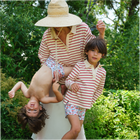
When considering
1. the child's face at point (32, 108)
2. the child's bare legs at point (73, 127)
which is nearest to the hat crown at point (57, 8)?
the child's face at point (32, 108)

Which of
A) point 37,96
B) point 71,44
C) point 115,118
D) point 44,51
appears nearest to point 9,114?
point 37,96

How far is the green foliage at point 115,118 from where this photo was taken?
413 cm

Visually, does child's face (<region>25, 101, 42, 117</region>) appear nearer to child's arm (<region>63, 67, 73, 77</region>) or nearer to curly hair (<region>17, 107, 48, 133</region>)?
curly hair (<region>17, 107, 48, 133</region>)

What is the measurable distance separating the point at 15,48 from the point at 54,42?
7.47ft

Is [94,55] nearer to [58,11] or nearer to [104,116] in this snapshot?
[58,11]

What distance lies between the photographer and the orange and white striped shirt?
110 inches

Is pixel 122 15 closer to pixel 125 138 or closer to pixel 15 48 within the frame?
pixel 15 48

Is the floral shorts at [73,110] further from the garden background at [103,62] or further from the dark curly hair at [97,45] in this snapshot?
the garden background at [103,62]

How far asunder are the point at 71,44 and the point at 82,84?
492mm

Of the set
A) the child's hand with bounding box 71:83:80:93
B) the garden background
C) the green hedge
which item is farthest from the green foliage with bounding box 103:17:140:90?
the child's hand with bounding box 71:83:80:93

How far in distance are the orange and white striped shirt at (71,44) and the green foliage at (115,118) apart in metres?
1.60

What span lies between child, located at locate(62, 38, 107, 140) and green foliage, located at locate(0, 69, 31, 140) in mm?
1115

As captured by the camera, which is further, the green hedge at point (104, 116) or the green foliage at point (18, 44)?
the green foliage at point (18, 44)

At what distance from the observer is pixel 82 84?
274cm
